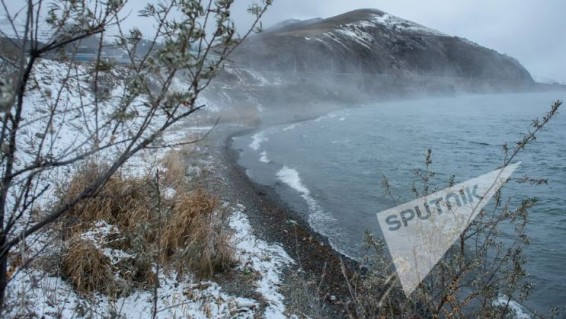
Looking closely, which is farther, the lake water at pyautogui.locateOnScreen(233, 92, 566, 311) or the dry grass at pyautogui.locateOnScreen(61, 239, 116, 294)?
the lake water at pyautogui.locateOnScreen(233, 92, 566, 311)

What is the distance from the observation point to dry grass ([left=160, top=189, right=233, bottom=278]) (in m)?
5.58

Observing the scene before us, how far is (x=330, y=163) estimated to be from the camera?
18.6 m

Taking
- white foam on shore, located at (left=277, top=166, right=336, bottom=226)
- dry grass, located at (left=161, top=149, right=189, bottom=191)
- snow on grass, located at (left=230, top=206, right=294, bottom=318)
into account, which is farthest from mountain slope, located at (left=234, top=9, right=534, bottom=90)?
snow on grass, located at (left=230, top=206, right=294, bottom=318)

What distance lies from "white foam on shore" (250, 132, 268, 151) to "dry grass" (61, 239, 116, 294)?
1697 centimetres

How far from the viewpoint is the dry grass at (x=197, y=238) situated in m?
5.58

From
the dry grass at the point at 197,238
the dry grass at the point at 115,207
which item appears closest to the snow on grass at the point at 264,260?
the dry grass at the point at 197,238

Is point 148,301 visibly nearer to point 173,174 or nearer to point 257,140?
point 173,174

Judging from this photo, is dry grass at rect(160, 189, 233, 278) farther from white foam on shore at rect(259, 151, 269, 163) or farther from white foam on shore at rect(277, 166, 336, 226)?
white foam on shore at rect(259, 151, 269, 163)

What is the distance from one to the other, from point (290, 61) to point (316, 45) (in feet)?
41.7

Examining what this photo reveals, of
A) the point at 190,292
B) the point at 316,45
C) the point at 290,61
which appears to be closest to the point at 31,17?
the point at 190,292

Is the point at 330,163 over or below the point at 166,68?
below

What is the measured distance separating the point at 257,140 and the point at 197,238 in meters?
19.0

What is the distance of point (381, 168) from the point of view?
690 inches

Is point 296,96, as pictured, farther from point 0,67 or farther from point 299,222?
point 0,67
